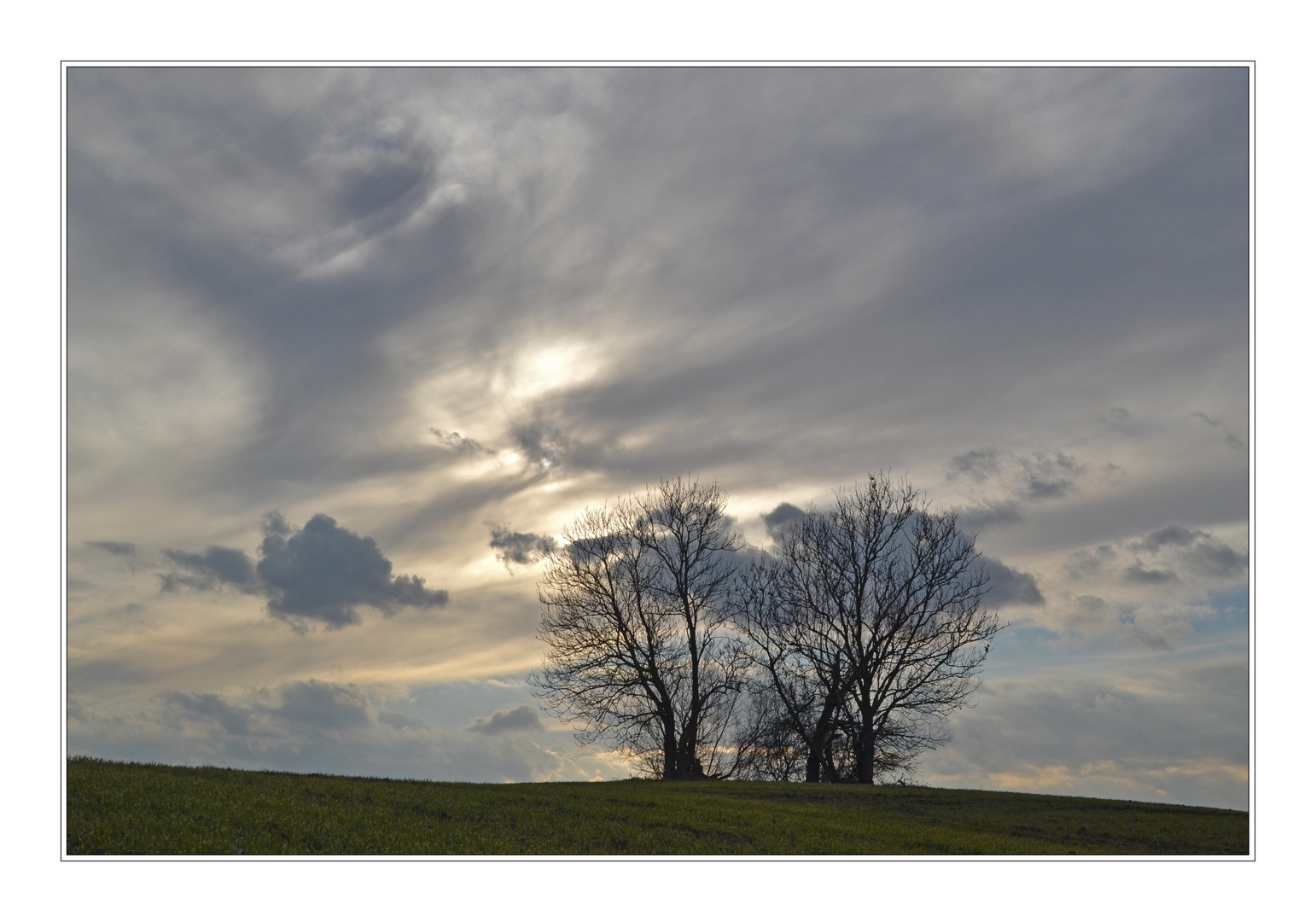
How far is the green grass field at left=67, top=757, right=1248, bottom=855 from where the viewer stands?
1658 centimetres

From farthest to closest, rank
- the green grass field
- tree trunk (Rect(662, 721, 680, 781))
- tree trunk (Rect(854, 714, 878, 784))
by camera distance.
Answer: tree trunk (Rect(662, 721, 680, 781)) → tree trunk (Rect(854, 714, 878, 784)) → the green grass field

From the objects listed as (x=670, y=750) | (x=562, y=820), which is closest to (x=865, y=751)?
(x=670, y=750)

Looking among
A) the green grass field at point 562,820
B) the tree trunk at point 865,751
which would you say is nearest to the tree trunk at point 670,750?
the tree trunk at point 865,751

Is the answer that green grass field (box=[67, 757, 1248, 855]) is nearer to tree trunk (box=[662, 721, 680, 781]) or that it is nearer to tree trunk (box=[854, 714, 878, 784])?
tree trunk (box=[854, 714, 878, 784])

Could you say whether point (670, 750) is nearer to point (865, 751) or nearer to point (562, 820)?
point (865, 751)

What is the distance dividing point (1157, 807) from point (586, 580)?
97.3 ft

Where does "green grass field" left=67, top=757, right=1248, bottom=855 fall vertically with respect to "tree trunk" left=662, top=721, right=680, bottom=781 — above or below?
above

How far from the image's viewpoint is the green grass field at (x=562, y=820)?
1658cm

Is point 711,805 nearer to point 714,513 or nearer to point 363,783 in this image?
point 363,783

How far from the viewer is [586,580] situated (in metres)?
48.5

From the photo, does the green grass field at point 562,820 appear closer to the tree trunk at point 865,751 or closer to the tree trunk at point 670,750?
the tree trunk at point 865,751

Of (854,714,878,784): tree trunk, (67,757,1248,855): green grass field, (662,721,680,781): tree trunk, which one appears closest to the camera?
(67,757,1248,855): green grass field

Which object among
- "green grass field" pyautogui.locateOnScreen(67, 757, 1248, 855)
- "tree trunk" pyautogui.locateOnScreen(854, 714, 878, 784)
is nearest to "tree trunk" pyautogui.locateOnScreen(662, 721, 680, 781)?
"tree trunk" pyautogui.locateOnScreen(854, 714, 878, 784)

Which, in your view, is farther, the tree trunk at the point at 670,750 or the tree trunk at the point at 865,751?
the tree trunk at the point at 670,750
